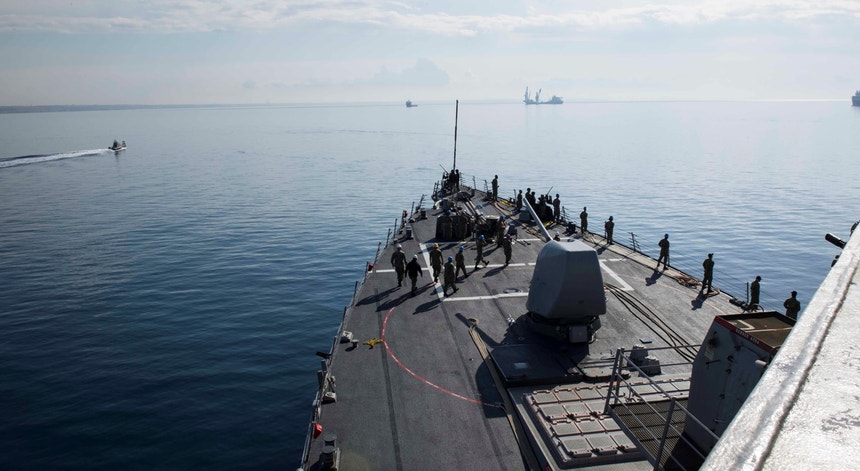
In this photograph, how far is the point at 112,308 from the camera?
29719 millimetres

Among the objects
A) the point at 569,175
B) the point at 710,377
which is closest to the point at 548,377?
the point at 710,377

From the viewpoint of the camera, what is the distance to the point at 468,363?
14984 millimetres

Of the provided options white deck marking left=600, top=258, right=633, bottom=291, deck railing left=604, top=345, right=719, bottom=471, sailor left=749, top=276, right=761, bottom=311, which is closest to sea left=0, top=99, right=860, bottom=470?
deck railing left=604, top=345, right=719, bottom=471

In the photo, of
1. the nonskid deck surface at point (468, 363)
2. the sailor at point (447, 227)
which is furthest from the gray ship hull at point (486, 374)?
the sailor at point (447, 227)

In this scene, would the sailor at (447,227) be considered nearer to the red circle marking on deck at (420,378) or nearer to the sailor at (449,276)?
the sailor at (449,276)

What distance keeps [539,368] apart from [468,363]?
78.3 inches

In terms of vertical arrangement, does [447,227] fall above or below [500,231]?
below

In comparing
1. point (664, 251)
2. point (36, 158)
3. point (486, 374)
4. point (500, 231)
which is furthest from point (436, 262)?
point (36, 158)

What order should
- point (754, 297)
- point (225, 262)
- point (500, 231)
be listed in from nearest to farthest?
point (754, 297) → point (500, 231) → point (225, 262)

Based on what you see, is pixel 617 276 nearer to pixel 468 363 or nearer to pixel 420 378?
pixel 468 363

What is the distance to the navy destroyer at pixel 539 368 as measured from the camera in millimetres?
8594

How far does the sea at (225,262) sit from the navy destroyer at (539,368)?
6390 millimetres

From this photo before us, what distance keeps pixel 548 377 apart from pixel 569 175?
78678mm

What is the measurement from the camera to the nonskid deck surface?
1091 cm
